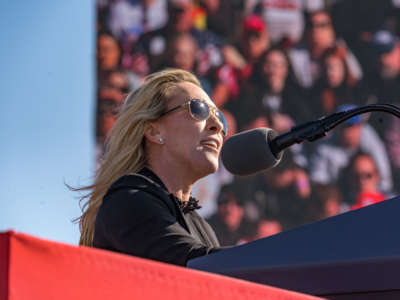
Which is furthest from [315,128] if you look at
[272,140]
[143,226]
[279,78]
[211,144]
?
[279,78]

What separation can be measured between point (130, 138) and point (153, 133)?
0.25 ft

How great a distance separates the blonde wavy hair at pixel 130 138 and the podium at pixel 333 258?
1036 mm

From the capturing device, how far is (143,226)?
145 cm

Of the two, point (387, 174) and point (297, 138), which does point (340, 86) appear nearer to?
point (387, 174)

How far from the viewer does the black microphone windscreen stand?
4.49ft

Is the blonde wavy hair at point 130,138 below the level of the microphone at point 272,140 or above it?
above

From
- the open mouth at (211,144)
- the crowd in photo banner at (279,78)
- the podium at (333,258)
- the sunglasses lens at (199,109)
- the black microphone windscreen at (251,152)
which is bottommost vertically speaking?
the podium at (333,258)

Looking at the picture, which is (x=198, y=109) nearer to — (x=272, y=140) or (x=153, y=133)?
(x=153, y=133)

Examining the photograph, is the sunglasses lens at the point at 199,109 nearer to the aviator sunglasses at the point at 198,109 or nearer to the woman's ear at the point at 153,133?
the aviator sunglasses at the point at 198,109

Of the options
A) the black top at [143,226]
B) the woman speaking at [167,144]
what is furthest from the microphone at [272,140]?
the woman speaking at [167,144]

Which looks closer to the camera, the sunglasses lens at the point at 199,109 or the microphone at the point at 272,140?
the microphone at the point at 272,140

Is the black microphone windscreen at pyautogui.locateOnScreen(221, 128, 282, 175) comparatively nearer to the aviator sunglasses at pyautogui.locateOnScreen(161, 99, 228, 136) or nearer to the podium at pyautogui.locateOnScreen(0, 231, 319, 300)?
the aviator sunglasses at pyautogui.locateOnScreen(161, 99, 228, 136)

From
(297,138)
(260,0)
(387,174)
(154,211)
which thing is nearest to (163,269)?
(297,138)

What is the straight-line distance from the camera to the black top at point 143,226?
53.7 inches
